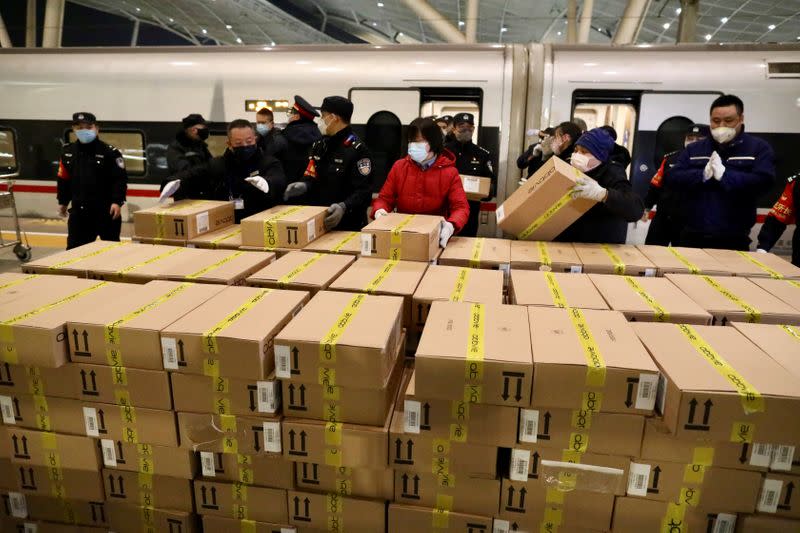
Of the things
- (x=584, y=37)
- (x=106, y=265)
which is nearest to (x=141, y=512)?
(x=106, y=265)

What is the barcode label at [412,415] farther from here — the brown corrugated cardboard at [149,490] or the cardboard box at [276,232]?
the cardboard box at [276,232]

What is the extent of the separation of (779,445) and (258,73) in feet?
19.3

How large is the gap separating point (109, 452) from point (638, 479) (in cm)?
211

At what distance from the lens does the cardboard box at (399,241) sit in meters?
3.05

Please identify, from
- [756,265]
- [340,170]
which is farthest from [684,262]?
[340,170]

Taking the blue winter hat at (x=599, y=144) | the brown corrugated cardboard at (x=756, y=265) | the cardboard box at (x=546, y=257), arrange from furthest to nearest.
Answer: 1. the blue winter hat at (x=599, y=144)
2. the cardboard box at (x=546, y=257)
3. the brown corrugated cardboard at (x=756, y=265)

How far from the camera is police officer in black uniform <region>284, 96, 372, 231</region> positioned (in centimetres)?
422

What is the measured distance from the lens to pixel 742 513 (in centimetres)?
191

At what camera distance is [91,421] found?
2.20m

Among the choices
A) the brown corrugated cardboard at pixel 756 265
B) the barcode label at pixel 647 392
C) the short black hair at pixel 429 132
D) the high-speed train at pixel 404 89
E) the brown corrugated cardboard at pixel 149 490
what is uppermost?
the high-speed train at pixel 404 89

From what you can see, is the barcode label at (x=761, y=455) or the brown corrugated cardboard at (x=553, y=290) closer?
the barcode label at (x=761, y=455)

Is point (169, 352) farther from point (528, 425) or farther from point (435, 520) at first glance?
point (528, 425)

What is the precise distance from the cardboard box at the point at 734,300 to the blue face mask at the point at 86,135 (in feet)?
17.2

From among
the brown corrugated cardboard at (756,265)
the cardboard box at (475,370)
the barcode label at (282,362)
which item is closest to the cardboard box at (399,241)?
the cardboard box at (475,370)
